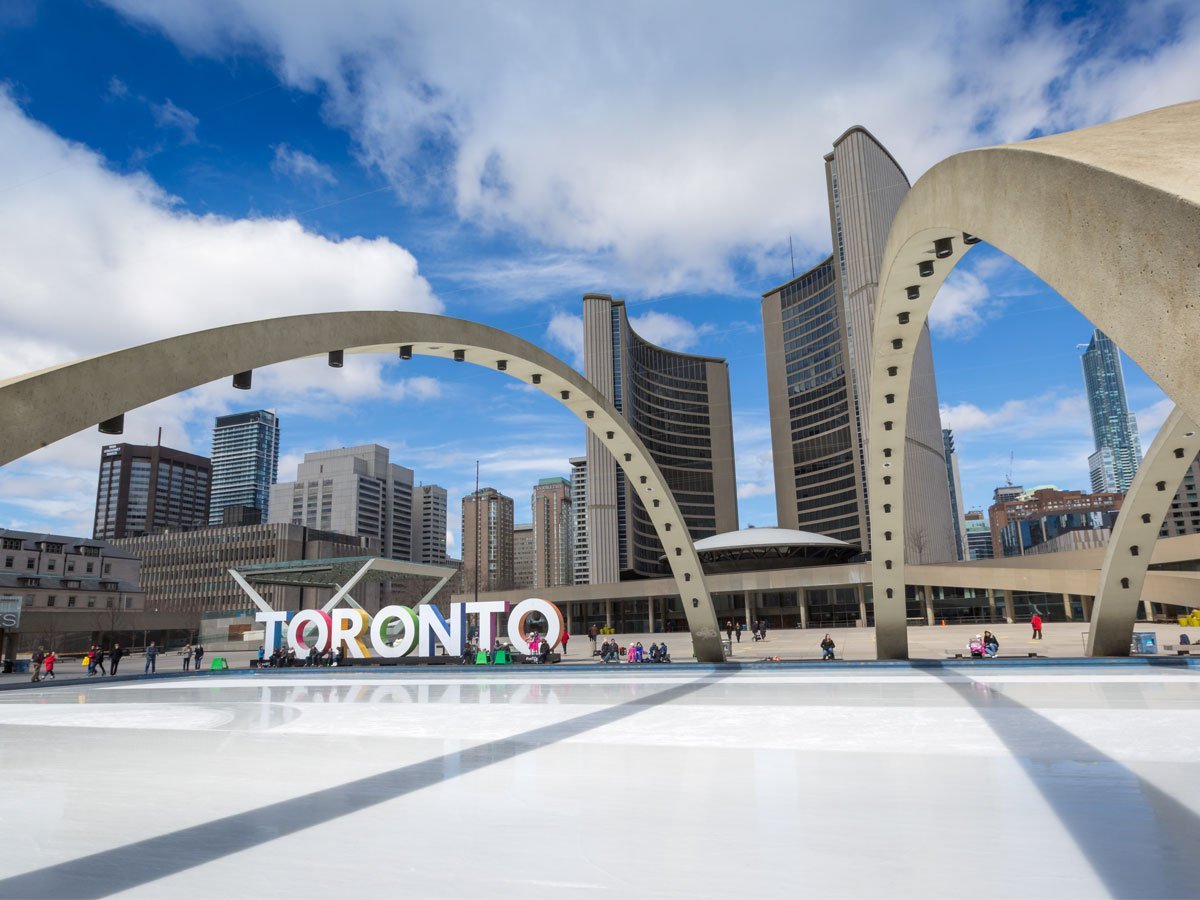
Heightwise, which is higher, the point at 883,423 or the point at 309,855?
the point at 883,423

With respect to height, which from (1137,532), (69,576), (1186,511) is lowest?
(1137,532)

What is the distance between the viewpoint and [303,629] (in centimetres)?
3344

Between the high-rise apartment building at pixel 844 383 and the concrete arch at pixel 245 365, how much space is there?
8719 centimetres

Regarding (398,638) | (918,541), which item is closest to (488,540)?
(918,541)

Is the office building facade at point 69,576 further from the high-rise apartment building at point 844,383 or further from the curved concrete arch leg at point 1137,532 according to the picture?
the high-rise apartment building at point 844,383

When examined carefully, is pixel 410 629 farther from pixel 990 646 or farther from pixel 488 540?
pixel 488 540

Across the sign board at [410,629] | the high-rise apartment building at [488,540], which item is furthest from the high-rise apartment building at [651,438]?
the sign board at [410,629]

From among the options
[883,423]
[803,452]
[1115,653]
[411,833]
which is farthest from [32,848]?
[803,452]

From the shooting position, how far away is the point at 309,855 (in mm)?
5543

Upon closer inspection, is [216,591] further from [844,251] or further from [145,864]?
[145,864]

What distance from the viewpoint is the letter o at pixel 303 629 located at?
108 ft

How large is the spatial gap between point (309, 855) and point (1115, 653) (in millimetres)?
22696

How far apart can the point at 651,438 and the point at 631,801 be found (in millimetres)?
145793

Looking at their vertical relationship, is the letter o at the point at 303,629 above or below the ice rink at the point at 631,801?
above
